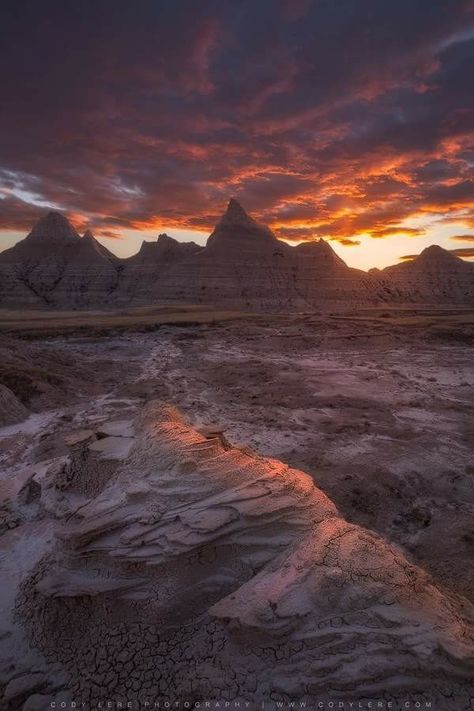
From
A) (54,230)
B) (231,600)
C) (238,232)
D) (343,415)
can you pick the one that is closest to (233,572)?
(231,600)

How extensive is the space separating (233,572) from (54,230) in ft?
299

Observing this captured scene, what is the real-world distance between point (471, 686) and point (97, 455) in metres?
4.52

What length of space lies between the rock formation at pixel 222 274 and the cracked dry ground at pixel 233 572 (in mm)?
53266

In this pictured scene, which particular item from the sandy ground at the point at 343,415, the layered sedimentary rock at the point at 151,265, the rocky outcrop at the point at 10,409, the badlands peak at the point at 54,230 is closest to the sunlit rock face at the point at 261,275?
the layered sedimentary rock at the point at 151,265

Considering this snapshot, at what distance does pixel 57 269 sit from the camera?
2906 inches

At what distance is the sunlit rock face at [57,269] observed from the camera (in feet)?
224

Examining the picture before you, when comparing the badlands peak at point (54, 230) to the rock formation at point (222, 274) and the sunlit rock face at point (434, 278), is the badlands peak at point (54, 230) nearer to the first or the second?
the rock formation at point (222, 274)

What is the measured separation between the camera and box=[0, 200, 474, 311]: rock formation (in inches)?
2477

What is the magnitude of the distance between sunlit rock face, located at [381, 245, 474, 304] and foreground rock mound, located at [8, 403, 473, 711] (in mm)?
76391

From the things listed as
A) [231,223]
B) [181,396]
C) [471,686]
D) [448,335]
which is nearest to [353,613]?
[471,686]

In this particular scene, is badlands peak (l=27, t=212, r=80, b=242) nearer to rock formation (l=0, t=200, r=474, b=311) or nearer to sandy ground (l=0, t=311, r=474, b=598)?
rock formation (l=0, t=200, r=474, b=311)

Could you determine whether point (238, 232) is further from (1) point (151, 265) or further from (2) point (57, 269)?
(2) point (57, 269)

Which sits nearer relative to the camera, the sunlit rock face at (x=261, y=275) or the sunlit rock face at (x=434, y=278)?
the sunlit rock face at (x=261, y=275)

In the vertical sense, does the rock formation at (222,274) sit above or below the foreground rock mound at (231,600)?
above
